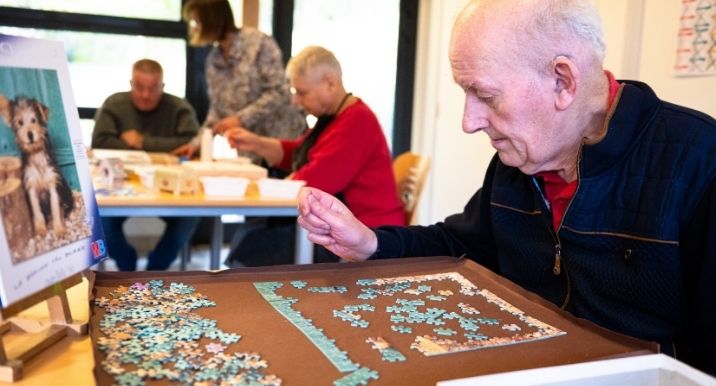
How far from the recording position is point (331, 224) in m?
1.54

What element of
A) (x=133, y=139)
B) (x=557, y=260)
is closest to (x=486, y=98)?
(x=557, y=260)

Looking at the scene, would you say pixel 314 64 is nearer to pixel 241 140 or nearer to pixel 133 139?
pixel 241 140

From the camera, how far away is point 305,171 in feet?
10.4

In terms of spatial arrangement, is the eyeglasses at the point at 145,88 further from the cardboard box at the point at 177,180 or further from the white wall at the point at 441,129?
the white wall at the point at 441,129

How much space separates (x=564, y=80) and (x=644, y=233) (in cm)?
34

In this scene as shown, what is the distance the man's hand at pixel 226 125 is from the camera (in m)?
4.08

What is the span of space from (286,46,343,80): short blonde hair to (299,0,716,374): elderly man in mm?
1829

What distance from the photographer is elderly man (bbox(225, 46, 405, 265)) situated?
3171mm

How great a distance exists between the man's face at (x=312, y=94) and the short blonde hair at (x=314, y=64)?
24mm

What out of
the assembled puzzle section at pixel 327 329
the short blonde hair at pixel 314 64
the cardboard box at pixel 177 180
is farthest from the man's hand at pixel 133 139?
the assembled puzzle section at pixel 327 329

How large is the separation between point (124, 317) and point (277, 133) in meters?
3.38

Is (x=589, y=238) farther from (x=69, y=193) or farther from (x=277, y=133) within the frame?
(x=277, y=133)

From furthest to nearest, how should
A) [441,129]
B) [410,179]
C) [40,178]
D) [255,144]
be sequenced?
[441,129] < [255,144] < [410,179] < [40,178]

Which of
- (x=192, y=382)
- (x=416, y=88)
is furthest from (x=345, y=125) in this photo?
(x=416, y=88)
